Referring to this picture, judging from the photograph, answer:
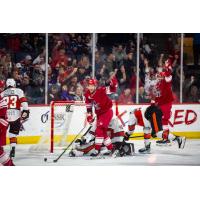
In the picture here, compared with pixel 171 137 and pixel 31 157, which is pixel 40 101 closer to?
pixel 31 157

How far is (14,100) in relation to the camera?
5832 mm

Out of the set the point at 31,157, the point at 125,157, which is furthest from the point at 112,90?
the point at 31,157

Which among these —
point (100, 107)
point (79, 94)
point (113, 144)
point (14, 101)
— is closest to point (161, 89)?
point (100, 107)

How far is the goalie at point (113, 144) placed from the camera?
592cm

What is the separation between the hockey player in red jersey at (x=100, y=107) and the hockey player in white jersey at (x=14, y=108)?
697 millimetres

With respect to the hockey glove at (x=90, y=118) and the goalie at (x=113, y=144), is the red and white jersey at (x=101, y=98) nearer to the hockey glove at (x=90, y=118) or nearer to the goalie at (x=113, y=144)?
the hockey glove at (x=90, y=118)

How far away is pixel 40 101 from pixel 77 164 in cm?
81

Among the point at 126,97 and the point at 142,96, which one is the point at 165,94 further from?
the point at 126,97

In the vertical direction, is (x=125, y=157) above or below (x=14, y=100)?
below

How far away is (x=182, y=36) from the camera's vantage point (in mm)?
5930

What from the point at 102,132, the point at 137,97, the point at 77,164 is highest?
the point at 137,97

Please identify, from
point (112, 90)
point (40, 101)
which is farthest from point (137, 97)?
point (40, 101)

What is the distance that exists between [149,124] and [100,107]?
0.59 m

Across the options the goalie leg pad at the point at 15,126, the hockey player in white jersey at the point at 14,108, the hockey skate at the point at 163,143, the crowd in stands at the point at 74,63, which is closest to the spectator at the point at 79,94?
the crowd in stands at the point at 74,63
